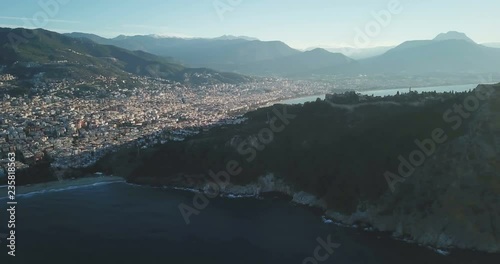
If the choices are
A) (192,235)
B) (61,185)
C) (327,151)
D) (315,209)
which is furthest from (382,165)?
(61,185)

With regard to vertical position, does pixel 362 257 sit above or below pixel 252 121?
below

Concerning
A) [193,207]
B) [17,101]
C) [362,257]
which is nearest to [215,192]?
[193,207]

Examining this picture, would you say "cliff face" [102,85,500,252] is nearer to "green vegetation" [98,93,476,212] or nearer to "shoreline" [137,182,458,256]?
"green vegetation" [98,93,476,212]

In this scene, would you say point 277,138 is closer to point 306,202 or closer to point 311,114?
point 311,114

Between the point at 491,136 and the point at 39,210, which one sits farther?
the point at 39,210

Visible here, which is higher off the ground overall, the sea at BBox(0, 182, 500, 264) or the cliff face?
the cliff face

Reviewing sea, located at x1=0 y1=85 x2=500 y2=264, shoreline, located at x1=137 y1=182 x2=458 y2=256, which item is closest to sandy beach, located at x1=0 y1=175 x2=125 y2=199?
sea, located at x1=0 y1=85 x2=500 y2=264
